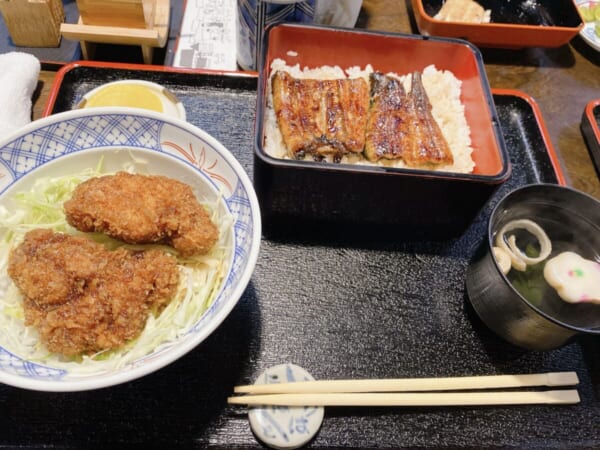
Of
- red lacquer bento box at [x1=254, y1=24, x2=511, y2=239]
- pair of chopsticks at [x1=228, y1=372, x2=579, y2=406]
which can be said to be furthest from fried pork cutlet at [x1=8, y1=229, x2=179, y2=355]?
red lacquer bento box at [x1=254, y1=24, x2=511, y2=239]

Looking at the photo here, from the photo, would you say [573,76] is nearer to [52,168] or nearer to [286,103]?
[286,103]

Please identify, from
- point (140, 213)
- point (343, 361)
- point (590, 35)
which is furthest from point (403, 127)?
point (590, 35)

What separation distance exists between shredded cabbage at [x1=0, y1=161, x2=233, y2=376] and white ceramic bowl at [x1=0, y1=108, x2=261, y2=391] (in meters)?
0.02

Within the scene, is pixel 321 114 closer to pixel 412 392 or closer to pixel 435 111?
pixel 435 111

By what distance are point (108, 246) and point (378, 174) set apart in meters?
0.81

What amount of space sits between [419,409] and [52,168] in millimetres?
1270

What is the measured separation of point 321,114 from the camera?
173cm

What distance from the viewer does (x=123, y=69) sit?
1.96 meters

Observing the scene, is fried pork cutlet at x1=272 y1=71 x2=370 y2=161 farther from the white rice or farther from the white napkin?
the white napkin

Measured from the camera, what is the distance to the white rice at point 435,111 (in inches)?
67.2

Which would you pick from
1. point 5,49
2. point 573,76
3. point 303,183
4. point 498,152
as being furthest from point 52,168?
point 573,76

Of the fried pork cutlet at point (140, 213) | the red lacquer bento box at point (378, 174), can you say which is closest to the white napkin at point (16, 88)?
the fried pork cutlet at point (140, 213)

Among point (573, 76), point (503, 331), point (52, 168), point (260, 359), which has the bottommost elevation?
point (260, 359)

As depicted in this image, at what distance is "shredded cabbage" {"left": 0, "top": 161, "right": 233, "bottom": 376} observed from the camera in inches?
44.8
